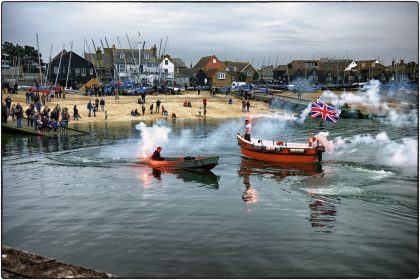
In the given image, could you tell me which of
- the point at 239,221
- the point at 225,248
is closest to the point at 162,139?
the point at 239,221

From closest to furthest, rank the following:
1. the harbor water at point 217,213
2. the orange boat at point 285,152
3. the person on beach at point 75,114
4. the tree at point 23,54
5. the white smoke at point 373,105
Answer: the harbor water at point 217,213, the orange boat at point 285,152, the person on beach at point 75,114, the white smoke at point 373,105, the tree at point 23,54

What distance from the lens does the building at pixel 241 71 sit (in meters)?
141

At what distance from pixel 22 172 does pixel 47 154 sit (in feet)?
23.3

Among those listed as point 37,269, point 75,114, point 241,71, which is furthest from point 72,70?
point 37,269

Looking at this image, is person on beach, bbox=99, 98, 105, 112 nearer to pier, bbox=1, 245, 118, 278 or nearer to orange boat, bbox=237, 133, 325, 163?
orange boat, bbox=237, 133, 325, 163

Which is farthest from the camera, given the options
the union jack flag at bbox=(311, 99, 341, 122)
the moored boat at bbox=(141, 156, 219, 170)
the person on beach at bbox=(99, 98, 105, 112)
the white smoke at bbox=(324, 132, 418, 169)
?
the person on beach at bbox=(99, 98, 105, 112)

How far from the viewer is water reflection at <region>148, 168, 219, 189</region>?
100ft

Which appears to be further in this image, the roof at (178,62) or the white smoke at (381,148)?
the roof at (178,62)

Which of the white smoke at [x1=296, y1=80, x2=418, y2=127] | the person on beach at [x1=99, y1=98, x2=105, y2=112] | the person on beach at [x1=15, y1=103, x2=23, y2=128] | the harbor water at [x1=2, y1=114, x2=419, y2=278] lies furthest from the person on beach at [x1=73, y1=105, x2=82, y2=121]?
the white smoke at [x1=296, y1=80, x2=418, y2=127]

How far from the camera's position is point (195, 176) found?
107 feet

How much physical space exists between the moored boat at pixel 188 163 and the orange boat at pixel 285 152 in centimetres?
523

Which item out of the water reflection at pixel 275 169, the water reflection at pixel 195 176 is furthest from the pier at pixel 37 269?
the water reflection at pixel 275 169

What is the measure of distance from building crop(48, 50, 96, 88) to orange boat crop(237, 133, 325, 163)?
84.6 m

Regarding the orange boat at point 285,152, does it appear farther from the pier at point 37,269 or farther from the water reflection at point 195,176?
the pier at point 37,269
